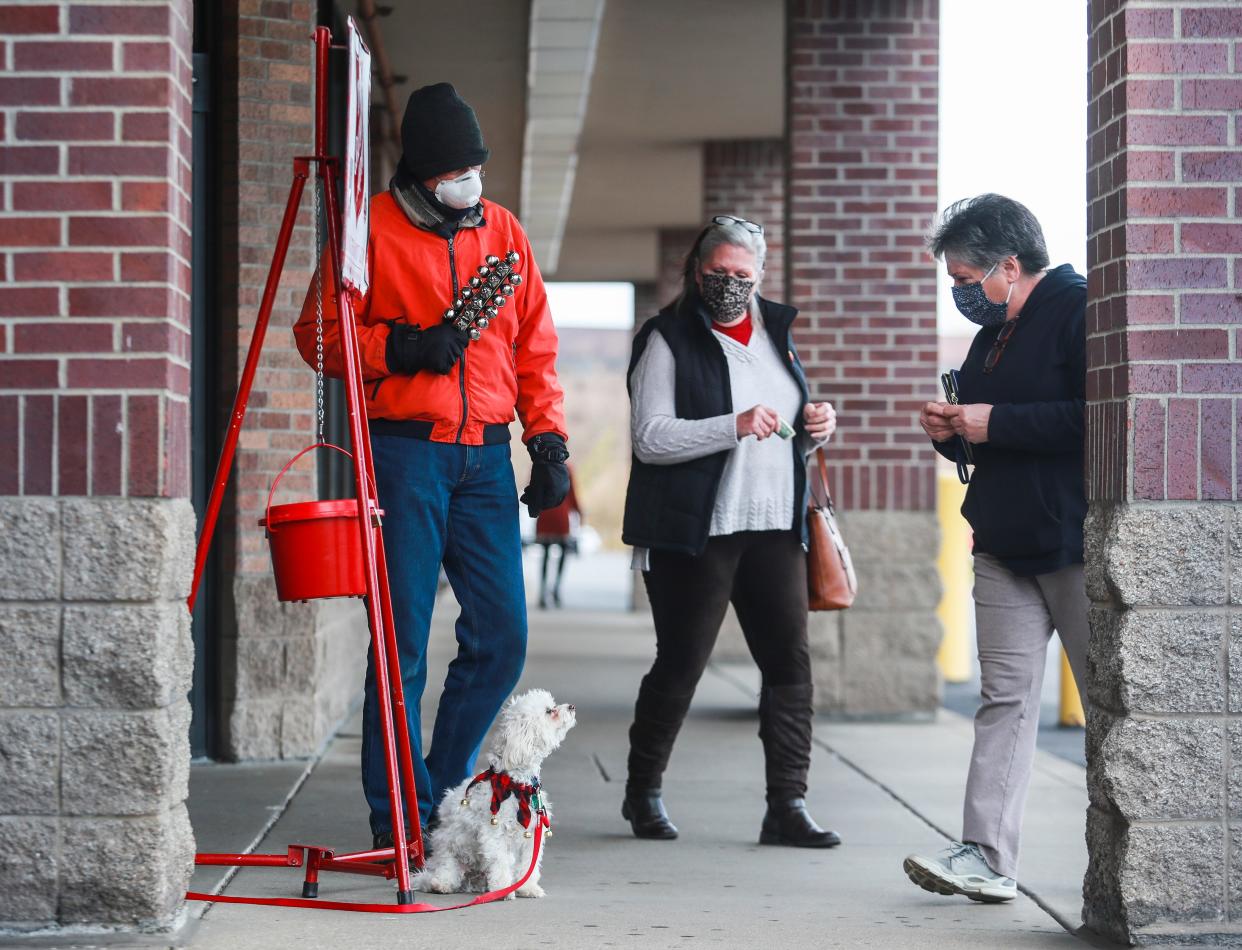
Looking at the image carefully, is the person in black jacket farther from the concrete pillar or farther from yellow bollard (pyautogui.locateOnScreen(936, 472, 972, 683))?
yellow bollard (pyautogui.locateOnScreen(936, 472, 972, 683))

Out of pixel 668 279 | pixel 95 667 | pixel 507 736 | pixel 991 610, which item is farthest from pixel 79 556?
pixel 668 279

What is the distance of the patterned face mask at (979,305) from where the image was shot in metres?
4.68

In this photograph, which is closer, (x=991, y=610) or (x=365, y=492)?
(x=365, y=492)

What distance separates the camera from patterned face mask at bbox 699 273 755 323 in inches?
214

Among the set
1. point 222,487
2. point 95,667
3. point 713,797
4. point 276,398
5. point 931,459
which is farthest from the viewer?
point 931,459

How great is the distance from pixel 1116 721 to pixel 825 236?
17.2 ft

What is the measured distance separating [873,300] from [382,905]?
5.43 m

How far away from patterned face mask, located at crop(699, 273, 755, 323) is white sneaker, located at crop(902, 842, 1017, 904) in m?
1.89

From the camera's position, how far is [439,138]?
181 inches

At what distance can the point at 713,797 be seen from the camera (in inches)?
252

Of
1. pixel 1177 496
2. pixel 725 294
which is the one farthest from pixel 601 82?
pixel 1177 496

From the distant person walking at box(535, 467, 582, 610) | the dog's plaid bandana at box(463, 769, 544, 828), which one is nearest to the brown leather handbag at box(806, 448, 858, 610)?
the dog's plaid bandana at box(463, 769, 544, 828)

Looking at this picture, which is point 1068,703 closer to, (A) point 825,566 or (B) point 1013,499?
(A) point 825,566

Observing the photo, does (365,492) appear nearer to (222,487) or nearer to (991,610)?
(222,487)
